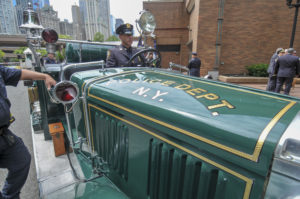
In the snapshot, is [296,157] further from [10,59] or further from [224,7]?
[10,59]

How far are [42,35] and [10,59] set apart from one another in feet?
219

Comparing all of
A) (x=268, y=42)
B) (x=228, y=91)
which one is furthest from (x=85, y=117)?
(x=268, y=42)

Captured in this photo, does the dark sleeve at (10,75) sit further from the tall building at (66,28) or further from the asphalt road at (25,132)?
the tall building at (66,28)

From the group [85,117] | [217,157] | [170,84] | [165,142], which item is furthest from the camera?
[85,117]

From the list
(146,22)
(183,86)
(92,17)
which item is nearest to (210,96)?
(183,86)

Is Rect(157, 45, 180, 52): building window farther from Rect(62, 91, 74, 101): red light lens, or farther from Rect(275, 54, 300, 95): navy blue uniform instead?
Rect(62, 91, 74, 101): red light lens

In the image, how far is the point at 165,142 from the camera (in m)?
1.08

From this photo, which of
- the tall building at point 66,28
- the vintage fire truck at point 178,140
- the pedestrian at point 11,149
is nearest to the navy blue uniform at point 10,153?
the pedestrian at point 11,149

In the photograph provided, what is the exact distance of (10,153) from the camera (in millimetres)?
1526

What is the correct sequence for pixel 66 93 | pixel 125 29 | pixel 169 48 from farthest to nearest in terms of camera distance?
pixel 169 48 < pixel 125 29 < pixel 66 93

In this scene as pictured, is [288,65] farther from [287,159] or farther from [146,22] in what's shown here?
[287,159]

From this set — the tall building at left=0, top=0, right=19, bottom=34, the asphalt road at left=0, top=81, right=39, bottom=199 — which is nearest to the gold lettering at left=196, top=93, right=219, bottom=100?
the asphalt road at left=0, top=81, right=39, bottom=199

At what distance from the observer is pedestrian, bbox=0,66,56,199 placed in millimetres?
1450

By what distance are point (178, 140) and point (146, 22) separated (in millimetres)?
2685
